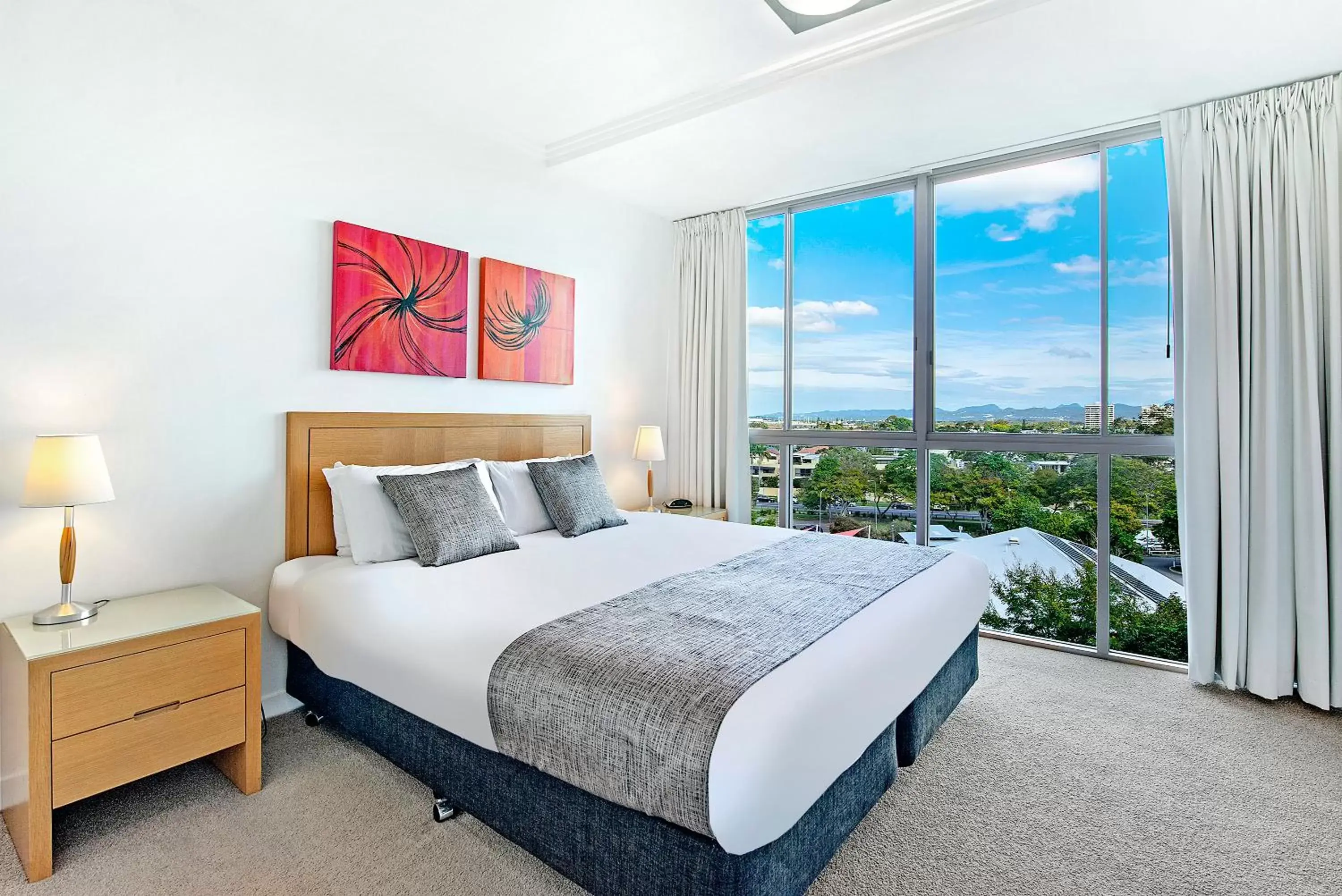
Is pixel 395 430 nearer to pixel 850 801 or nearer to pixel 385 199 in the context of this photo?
pixel 385 199

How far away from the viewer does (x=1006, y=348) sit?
11.9 feet

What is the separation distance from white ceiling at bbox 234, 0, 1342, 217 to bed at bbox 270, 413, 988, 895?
150 centimetres

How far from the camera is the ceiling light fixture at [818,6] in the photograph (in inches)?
85.0

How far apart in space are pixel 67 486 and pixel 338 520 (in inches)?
36.6

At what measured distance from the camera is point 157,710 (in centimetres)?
192

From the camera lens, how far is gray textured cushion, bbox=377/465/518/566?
8.29 ft

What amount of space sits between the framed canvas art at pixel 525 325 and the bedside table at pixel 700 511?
1.03 m

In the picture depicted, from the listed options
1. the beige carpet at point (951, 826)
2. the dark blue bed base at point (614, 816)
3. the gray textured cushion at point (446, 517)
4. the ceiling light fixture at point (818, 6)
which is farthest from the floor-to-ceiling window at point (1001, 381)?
the gray textured cushion at point (446, 517)

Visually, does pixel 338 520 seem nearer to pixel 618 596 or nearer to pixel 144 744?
pixel 144 744

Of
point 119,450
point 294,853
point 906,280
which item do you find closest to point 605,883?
point 294,853

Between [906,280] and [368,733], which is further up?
[906,280]

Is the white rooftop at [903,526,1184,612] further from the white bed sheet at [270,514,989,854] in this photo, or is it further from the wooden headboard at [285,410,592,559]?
the wooden headboard at [285,410,592,559]

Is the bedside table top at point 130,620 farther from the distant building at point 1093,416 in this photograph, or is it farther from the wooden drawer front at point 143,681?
the distant building at point 1093,416

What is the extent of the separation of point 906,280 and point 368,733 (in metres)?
3.52
